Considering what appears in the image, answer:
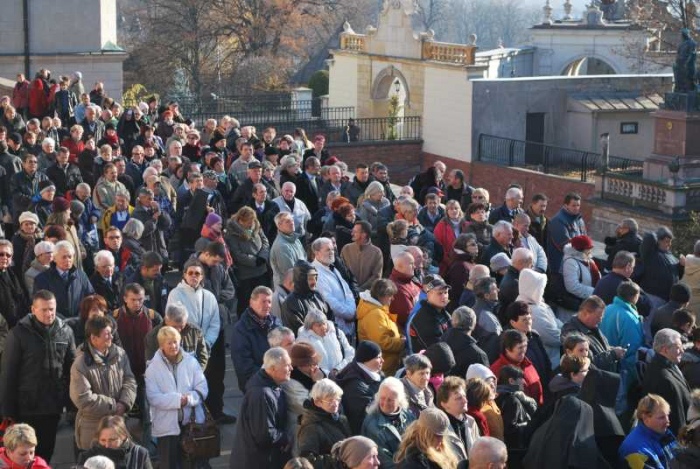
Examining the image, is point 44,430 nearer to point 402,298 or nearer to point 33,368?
point 33,368

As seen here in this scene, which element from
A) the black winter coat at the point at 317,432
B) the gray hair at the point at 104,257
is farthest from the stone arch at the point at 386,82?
the black winter coat at the point at 317,432

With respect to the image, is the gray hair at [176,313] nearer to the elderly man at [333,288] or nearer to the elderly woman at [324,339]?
the elderly woman at [324,339]

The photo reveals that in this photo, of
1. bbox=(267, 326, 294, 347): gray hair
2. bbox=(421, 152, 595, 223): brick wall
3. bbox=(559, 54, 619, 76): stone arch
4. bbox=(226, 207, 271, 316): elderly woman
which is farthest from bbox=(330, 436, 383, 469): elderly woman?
bbox=(559, 54, 619, 76): stone arch

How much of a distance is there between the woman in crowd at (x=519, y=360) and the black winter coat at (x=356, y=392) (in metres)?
1.20

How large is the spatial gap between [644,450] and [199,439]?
341 centimetres

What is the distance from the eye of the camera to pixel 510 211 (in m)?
16.2

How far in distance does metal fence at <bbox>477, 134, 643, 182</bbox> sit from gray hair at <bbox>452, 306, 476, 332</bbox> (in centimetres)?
2699

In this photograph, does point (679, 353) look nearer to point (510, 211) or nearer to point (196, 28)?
point (510, 211)

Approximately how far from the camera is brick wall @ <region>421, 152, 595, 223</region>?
3622 cm

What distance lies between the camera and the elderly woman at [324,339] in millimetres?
10836

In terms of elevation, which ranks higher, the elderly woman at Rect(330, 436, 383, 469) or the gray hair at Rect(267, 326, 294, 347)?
the gray hair at Rect(267, 326, 294, 347)

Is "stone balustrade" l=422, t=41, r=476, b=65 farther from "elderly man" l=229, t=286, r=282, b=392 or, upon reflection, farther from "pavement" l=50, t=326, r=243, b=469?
"elderly man" l=229, t=286, r=282, b=392

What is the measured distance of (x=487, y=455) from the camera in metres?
8.39

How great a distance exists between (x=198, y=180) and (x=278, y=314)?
4.29 metres
